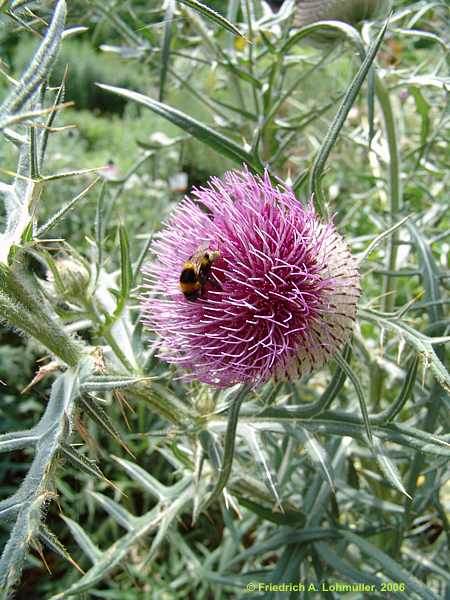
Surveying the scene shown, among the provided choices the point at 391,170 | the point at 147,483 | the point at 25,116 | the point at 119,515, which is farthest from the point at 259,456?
the point at 391,170

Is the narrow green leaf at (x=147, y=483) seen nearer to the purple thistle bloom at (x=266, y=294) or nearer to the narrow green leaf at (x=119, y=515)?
the narrow green leaf at (x=119, y=515)

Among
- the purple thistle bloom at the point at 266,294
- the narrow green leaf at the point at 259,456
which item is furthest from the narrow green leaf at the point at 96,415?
the narrow green leaf at the point at 259,456

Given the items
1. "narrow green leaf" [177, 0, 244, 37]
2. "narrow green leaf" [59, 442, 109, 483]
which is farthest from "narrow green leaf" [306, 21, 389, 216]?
"narrow green leaf" [59, 442, 109, 483]

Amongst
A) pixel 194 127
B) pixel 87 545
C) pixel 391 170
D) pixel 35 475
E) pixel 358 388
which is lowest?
pixel 87 545

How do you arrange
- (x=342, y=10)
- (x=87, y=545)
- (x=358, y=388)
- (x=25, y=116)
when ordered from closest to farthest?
(x=25, y=116) → (x=358, y=388) → (x=342, y=10) → (x=87, y=545)

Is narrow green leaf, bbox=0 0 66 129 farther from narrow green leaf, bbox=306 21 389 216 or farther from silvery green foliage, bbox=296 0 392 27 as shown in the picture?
silvery green foliage, bbox=296 0 392 27

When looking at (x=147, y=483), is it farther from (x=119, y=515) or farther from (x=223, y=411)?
(x=223, y=411)
